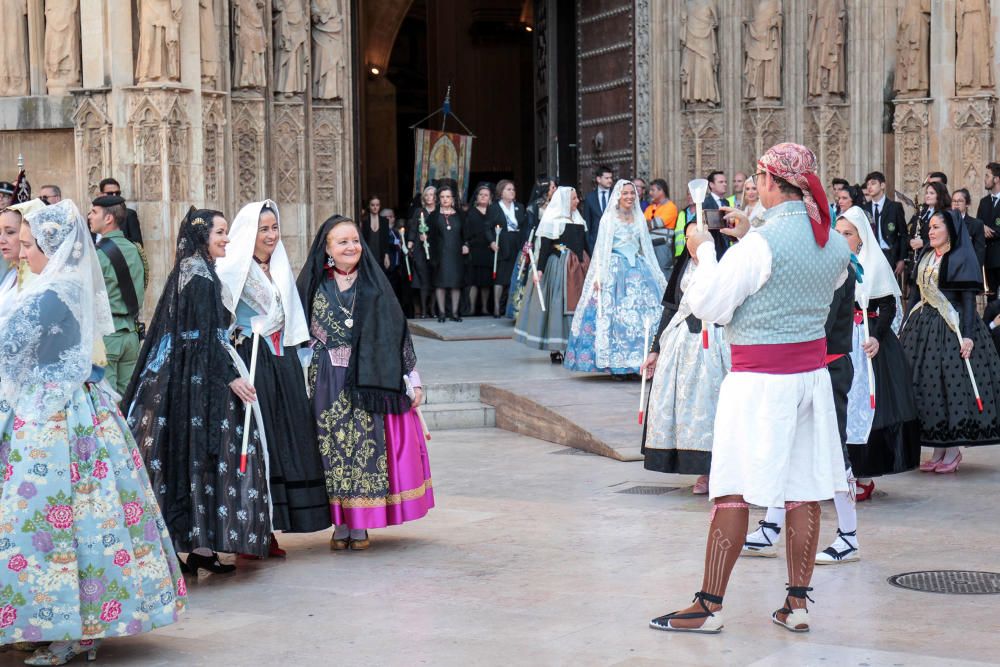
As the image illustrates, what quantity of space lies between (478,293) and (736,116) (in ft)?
14.1

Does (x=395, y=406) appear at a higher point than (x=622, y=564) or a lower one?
higher

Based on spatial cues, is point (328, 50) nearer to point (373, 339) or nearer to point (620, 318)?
point (620, 318)

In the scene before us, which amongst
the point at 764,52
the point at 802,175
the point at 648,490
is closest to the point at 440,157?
the point at 764,52

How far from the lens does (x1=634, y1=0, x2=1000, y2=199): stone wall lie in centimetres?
1642

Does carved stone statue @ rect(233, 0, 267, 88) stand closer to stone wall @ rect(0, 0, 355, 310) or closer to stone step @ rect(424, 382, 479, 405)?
stone wall @ rect(0, 0, 355, 310)

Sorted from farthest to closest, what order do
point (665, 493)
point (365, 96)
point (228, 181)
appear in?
point (365, 96), point (228, 181), point (665, 493)

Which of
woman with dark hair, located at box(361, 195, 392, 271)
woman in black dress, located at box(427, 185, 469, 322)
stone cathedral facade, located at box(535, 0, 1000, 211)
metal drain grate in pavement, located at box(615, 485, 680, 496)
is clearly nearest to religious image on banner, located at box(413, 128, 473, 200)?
woman with dark hair, located at box(361, 195, 392, 271)

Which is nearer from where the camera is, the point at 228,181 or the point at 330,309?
the point at 330,309

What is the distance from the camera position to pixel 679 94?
716 inches

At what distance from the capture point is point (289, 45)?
1698 centimetres

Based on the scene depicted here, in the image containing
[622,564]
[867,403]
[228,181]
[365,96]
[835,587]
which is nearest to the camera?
[835,587]

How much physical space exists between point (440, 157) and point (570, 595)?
49.6ft

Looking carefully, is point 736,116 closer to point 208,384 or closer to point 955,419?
point 955,419

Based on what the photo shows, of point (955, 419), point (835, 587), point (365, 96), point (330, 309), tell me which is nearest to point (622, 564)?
point (835, 587)
